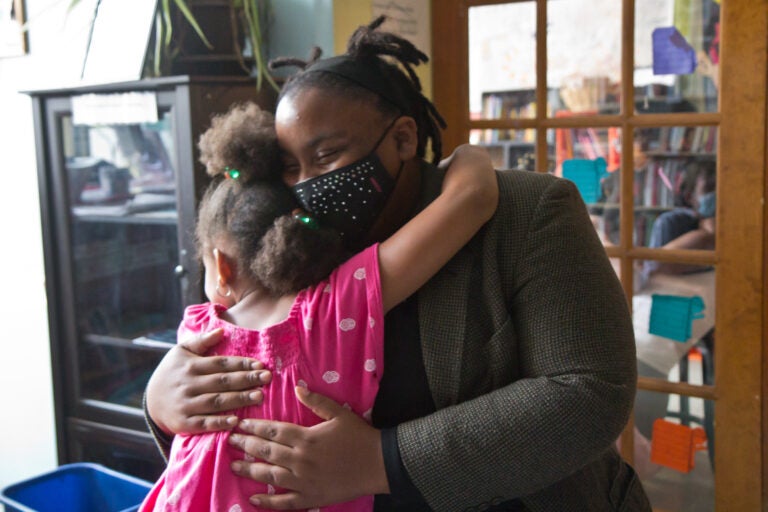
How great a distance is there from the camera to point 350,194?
1.24m

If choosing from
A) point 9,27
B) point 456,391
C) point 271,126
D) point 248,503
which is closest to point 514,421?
point 456,391

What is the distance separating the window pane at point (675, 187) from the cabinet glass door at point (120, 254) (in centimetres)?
138

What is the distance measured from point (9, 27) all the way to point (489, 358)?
2413 millimetres

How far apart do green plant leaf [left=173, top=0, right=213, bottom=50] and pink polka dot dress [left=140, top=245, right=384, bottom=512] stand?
1.31 meters

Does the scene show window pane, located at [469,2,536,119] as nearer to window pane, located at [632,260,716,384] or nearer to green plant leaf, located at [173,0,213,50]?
window pane, located at [632,260,716,384]

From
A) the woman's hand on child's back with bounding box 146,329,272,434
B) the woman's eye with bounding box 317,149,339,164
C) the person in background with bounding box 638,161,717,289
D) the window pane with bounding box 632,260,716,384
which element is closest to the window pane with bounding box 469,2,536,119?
the person in background with bounding box 638,161,717,289

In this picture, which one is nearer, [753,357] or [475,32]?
[753,357]

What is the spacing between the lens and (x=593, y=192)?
2436mm

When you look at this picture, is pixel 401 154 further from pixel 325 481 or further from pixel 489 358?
pixel 325 481

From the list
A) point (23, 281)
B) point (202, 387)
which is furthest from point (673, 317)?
point (23, 281)

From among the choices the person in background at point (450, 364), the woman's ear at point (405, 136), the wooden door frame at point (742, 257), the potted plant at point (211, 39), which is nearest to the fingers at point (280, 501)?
the person in background at point (450, 364)

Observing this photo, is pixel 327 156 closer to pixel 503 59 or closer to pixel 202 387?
pixel 202 387

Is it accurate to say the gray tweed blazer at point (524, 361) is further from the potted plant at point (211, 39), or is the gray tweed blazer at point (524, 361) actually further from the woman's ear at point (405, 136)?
the potted plant at point (211, 39)

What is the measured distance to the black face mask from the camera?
1233 mm
